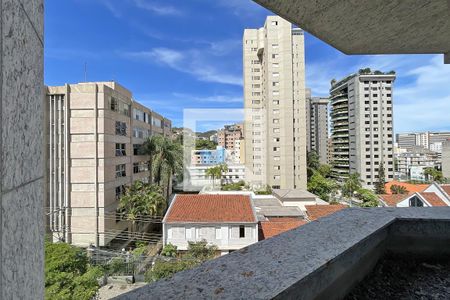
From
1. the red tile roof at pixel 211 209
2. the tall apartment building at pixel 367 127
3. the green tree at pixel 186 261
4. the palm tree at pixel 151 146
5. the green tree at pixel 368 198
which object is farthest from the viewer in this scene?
the tall apartment building at pixel 367 127

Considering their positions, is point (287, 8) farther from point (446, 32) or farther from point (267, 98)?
point (267, 98)

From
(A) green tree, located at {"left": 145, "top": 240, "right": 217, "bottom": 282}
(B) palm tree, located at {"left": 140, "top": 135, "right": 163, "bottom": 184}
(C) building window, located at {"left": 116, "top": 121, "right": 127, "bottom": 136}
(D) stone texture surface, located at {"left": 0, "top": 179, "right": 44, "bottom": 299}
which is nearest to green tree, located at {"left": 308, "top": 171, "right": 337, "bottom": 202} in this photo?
(B) palm tree, located at {"left": 140, "top": 135, "right": 163, "bottom": 184}

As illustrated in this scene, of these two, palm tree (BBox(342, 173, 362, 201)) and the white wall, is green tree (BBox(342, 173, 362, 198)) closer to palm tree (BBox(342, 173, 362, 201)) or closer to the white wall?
palm tree (BBox(342, 173, 362, 201))

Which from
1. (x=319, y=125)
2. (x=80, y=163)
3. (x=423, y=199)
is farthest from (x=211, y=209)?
(x=319, y=125)

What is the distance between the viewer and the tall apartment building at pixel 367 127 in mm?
33938

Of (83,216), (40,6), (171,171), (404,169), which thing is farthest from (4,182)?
(404,169)

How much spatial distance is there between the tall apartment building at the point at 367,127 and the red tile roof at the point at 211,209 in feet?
91.4

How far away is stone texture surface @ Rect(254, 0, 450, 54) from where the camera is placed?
134cm

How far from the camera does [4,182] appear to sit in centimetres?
30

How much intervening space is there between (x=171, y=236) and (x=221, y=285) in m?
9.05

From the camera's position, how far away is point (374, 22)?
1.51 m

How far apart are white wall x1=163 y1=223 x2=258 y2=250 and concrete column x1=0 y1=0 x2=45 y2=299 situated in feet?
28.8

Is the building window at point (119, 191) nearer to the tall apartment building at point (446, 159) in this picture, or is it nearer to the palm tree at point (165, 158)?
the palm tree at point (165, 158)

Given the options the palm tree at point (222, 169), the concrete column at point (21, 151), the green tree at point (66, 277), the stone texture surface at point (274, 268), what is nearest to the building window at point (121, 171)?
the green tree at point (66, 277)
